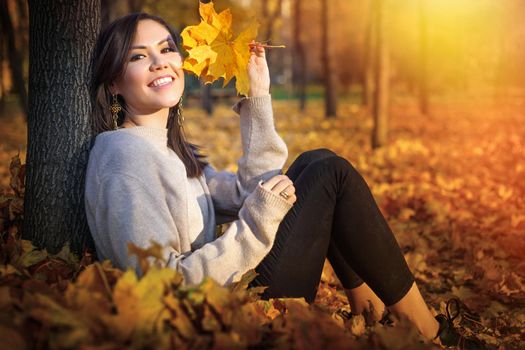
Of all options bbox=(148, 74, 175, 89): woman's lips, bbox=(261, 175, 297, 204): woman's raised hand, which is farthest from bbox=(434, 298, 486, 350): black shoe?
bbox=(148, 74, 175, 89): woman's lips

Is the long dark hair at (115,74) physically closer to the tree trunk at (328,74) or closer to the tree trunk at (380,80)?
the tree trunk at (380,80)

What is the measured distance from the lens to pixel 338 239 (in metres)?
2.11

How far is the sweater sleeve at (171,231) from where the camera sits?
5.56ft

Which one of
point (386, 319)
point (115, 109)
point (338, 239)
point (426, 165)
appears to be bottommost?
point (426, 165)

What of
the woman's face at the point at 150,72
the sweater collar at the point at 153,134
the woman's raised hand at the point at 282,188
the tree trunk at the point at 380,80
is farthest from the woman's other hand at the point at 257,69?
the tree trunk at the point at 380,80

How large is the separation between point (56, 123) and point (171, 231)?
28.1 inches

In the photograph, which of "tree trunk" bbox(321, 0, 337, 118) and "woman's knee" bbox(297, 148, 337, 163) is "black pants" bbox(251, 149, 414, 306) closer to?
"woman's knee" bbox(297, 148, 337, 163)

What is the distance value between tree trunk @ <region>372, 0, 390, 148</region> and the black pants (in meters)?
6.06

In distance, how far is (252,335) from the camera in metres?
1.44

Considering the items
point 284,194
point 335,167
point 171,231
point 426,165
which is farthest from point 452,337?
point 426,165

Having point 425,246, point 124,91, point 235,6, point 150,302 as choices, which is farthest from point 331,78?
point 150,302

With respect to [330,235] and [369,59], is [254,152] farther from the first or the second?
[369,59]

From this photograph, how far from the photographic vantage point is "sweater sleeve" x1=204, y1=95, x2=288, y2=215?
7.64 feet

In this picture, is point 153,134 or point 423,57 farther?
point 423,57
